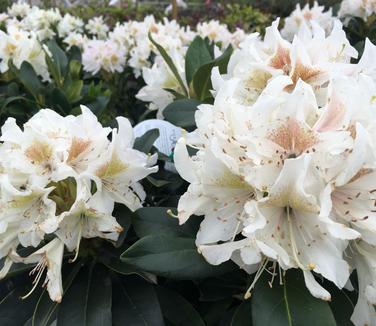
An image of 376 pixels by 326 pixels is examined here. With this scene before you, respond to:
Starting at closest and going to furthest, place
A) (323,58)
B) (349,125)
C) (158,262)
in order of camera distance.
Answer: (349,125), (158,262), (323,58)

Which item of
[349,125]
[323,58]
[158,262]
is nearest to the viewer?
[349,125]

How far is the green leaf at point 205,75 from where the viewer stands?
143 centimetres

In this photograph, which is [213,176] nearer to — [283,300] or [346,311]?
[283,300]

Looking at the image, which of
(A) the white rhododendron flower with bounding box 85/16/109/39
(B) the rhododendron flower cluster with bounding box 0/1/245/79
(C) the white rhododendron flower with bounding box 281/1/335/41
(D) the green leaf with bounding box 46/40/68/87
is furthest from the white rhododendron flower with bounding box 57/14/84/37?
(C) the white rhododendron flower with bounding box 281/1/335/41

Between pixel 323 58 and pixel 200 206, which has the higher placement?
pixel 323 58

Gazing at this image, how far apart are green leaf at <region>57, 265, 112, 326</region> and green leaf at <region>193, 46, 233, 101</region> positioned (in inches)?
24.9

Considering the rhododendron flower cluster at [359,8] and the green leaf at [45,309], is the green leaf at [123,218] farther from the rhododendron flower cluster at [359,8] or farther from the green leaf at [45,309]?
the rhododendron flower cluster at [359,8]

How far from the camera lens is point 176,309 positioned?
1.04 meters

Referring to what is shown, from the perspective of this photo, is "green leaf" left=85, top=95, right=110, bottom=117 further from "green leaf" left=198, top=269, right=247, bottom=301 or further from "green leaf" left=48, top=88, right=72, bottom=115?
"green leaf" left=198, top=269, right=247, bottom=301

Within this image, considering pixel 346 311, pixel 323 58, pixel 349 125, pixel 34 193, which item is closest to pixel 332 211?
pixel 349 125

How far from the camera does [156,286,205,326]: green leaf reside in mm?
1018

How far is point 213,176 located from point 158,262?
0.61 ft

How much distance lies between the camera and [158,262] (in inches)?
33.6

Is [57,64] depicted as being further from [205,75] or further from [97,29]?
[97,29]
